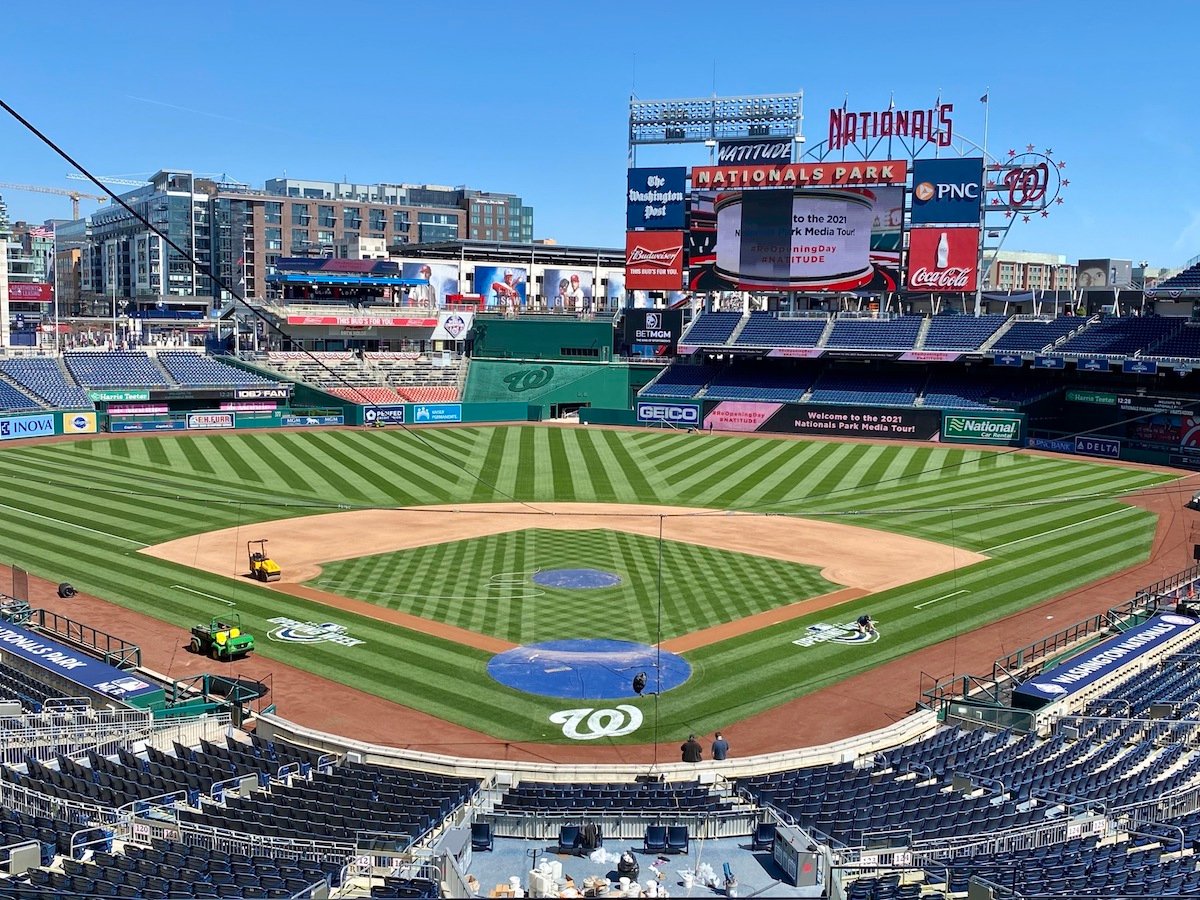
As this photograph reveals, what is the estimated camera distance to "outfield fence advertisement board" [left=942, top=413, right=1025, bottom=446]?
65.7 meters

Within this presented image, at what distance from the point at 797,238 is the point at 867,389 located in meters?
11.7

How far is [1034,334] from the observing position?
2707 inches

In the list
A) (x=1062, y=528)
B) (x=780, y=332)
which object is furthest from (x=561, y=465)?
(x=780, y=332)

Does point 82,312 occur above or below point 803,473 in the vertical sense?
above

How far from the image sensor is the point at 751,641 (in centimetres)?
2808

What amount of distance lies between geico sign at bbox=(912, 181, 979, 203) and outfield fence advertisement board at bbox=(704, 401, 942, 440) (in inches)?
556

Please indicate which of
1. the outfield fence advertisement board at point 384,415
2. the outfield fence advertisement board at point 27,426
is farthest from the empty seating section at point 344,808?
the outfield fence advertisement board at point 384,415

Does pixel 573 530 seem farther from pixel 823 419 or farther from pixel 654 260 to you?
pixel 654 260

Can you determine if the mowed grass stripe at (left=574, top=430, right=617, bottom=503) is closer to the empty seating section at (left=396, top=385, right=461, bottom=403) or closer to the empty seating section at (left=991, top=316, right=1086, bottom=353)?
the empty seating section at (left=396, top=385, right=461, bottom=403)

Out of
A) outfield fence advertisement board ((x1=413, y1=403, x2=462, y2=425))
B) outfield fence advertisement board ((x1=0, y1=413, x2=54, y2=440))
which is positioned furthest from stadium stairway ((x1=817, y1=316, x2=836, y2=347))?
outfield fence advertisement board ((x1=0, y1=413, x2=54, y2=440))

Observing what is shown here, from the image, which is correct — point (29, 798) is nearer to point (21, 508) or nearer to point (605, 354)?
point (21, 508)

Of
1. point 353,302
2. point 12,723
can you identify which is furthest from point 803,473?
point 353,302

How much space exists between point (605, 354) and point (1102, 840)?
77.0 metres

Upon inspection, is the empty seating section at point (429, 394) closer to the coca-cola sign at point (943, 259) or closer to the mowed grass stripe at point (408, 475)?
the mowed grass stripe at point (408, 475)
